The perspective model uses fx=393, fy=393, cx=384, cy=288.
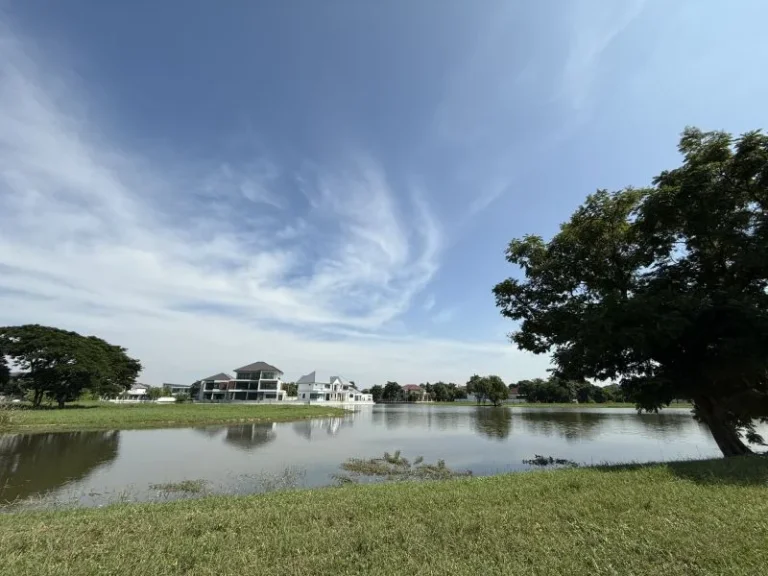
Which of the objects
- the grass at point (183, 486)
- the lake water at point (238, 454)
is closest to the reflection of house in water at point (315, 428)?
the lake water at point (238, 454)

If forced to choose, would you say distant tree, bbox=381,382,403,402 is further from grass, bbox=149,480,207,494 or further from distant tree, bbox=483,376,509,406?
grass, bbox=149,480,207,494

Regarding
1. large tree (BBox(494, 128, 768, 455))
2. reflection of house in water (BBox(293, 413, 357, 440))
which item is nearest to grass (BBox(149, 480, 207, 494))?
large tree (BBox(494, 128, 768, 455))

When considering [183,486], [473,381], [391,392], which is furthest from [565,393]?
[183,486]

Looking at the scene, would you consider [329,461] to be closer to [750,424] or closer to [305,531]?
[305,531]

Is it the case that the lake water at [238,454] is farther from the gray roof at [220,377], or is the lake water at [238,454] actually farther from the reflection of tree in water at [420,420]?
the gray roof at [220,377]

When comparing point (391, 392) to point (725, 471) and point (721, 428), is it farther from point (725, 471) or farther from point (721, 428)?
point (725, 471)

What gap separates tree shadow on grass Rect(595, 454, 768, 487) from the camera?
7172 millimetres

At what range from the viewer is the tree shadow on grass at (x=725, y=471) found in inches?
282

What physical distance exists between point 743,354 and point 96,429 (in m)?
33.8

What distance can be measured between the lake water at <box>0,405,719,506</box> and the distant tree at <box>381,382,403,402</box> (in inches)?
3732

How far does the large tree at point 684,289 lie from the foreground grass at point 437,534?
14.8 ft

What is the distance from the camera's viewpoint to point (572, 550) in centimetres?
458

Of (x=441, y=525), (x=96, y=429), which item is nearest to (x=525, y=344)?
(x=441, y=525)

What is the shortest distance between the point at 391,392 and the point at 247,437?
102 metres
